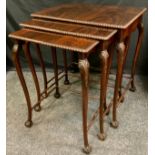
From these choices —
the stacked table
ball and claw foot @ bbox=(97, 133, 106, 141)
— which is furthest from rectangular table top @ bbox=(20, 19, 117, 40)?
ball and claw foot @ bbox=(97, 133, 106, 141)

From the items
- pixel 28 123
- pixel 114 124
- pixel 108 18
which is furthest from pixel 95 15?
Answer: pixel 28 123

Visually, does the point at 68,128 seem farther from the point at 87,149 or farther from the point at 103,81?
the point at 103,81

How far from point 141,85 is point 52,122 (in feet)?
2.52

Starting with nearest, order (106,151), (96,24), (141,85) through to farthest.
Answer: (96,24) < (106,151) < (141,85)

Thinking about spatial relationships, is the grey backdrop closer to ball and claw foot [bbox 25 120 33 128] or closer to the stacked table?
the stacked table

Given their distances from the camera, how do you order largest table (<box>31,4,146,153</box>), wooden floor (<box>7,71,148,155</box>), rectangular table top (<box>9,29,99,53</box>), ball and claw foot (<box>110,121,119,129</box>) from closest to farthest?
rectangular table top (<box>9,29,99,53</box>) → largest table (<box>31,4,146,153</box>) → wooden floor (<box>7,71,148,155</box>) → ball and claw foot (<box>110,121,119,129</box>)

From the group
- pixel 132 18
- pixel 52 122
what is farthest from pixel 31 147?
pixel 132 18

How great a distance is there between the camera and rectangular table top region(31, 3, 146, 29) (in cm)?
110

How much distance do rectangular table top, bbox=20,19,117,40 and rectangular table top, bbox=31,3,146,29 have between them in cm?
3

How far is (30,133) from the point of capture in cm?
134

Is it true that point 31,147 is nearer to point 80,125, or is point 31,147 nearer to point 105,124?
point 80,125

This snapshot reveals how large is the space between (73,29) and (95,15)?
22 centimetres

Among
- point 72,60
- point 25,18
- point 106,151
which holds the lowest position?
point 106,151

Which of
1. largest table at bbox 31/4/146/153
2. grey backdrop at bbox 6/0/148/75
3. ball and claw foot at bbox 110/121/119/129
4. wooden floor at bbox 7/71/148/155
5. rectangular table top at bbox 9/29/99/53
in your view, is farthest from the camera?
grey backdrop at bbox 6/0/148/75
